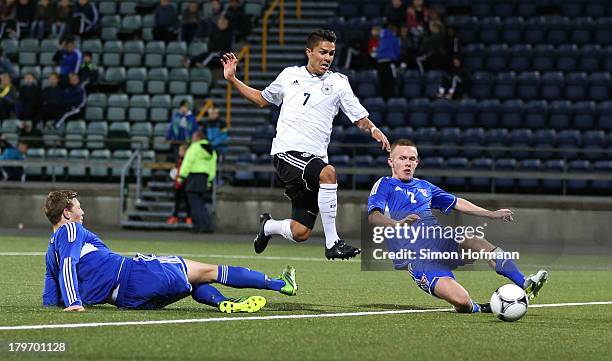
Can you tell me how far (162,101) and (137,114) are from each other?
65 cm

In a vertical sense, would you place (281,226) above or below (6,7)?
below

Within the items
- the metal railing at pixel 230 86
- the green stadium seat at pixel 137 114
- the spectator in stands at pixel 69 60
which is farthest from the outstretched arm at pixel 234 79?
the spectator in stands at pixel 69 60

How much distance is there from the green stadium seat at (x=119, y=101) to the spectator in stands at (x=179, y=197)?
3403mm

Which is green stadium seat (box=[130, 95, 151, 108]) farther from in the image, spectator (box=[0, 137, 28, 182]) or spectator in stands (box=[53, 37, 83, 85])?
spectator (box=[0, 137, 28, 182])

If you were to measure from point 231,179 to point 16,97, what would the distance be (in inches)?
220

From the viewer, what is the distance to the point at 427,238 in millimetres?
10430

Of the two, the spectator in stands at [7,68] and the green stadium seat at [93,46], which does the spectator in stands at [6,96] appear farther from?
the green stadium seat at [93,46]

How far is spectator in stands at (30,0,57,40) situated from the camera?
31.1 meters

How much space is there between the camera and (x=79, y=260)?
9.45 meters

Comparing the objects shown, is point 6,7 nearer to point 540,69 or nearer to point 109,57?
point 109,57

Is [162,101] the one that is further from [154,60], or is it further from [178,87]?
[154,60]

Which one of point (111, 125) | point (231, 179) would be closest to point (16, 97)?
point (111, 125)

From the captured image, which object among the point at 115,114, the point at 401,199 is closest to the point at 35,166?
the point at 115,114

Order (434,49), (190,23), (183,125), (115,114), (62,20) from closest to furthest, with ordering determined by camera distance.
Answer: (183,125) < (434,49) < (115,114) < (190,23) < (62,20)
